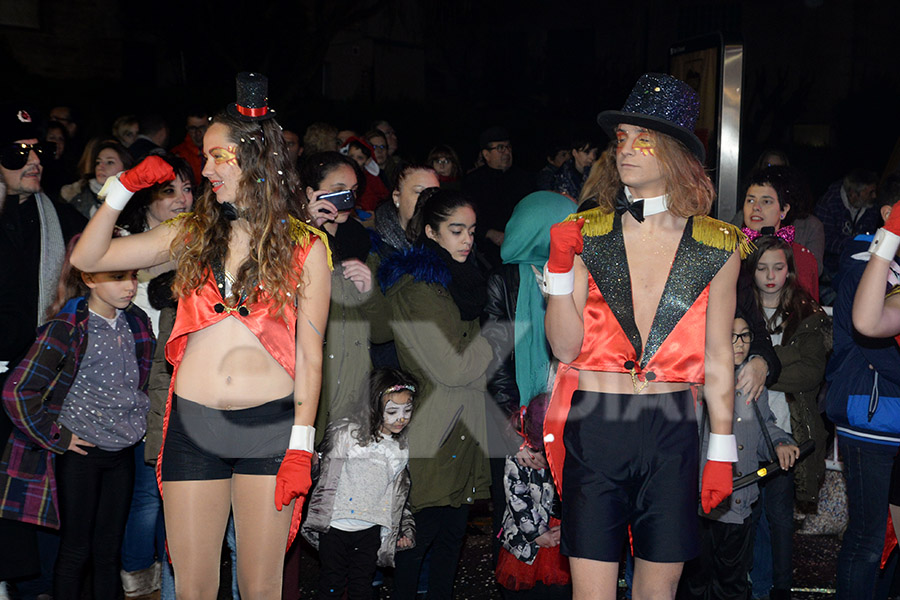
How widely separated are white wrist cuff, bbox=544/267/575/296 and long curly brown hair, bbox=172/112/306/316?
3.06 feet

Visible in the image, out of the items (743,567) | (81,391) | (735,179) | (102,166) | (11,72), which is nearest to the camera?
(81,391)

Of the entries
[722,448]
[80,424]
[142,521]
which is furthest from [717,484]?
[142,521]

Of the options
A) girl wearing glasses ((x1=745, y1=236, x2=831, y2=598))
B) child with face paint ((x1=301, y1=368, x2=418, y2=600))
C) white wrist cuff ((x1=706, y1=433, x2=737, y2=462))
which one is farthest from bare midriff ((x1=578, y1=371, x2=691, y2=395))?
girl wearing glasses ((x1=745, y1=236, x2=831, y2=598))

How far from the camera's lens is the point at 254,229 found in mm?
3613

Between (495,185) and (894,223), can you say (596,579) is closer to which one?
(894,223)

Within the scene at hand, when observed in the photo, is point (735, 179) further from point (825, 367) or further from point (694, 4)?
point (694, 4)

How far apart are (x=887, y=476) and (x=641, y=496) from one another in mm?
1715

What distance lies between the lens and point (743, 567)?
4.74 m

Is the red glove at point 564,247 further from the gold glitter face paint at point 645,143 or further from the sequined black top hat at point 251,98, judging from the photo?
the sequined black top hat at point 251,98

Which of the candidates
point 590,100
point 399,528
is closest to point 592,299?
point 399,528

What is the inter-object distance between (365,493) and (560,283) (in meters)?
1.64

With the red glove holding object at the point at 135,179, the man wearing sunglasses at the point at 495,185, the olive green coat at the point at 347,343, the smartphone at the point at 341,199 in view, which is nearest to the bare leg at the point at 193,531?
the red glove holding object at the point at 135,179

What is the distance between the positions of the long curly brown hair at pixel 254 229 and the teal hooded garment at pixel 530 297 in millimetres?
1567

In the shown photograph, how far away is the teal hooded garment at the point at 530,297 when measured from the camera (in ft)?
15.7
